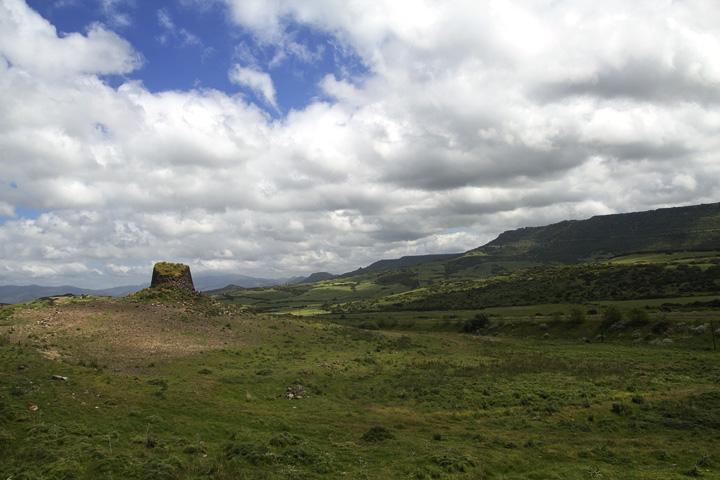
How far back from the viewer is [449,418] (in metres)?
32.1

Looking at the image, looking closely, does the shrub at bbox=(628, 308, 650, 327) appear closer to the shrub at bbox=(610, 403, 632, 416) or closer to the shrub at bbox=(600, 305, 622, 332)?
the shrub at bbox=(600, 305, 622, 332)

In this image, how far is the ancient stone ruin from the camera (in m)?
74.9

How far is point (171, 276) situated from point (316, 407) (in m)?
52.6

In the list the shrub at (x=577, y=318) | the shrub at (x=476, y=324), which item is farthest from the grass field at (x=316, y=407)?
the shrub at (x=476, y=324)

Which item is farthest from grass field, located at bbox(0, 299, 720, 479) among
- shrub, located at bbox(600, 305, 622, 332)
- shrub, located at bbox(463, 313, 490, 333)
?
shrub, located at bbox(463, 313, 490, 333)

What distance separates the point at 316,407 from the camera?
3331cm

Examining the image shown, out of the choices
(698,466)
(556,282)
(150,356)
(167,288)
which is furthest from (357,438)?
(556,282)

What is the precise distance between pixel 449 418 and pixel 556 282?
486ft

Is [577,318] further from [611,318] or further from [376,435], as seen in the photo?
[376,435]

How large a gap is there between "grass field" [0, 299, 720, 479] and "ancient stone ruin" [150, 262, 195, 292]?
12545mm

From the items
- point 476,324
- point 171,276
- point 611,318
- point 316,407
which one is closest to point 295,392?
point 316,407

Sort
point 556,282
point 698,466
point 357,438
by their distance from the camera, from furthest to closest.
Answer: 1. point 556,282
2. point 357,438
3. point 698,466

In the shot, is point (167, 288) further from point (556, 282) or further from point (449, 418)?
point (556, 282)

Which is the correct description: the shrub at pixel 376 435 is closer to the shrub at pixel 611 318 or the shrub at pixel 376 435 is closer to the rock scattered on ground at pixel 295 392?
the rock scattered on ground at pixel 295 392
